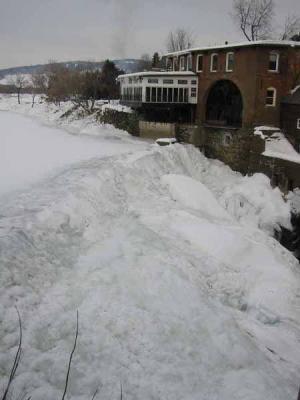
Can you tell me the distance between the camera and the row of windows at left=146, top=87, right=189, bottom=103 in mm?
35156

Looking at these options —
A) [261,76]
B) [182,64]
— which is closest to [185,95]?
[182,64]

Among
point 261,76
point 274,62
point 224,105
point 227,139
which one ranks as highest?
point 274,62

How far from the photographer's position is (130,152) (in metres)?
26.3

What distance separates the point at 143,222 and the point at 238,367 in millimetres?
7408

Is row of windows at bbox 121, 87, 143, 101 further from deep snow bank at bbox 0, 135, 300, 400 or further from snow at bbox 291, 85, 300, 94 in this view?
deep snow bank at bbox 0, 135, 300, 400

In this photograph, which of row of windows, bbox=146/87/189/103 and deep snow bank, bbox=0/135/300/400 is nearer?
deep snow bank, bbox=0/135/300/400

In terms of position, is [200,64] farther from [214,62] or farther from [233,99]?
[233,99]

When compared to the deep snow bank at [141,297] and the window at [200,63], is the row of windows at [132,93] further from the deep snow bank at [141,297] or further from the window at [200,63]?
the deep snow bank at [141,297]

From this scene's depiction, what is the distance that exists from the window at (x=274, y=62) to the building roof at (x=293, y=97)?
2116 mm

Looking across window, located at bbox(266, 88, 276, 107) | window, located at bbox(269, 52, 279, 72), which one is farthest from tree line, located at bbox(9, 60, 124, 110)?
window, located at bbox(269, 52, 279, 72)

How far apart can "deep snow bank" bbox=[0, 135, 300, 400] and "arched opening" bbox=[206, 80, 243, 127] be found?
61.7ft

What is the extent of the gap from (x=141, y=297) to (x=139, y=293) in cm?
15

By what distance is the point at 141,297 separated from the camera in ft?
34.1

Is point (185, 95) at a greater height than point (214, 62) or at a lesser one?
lesser
